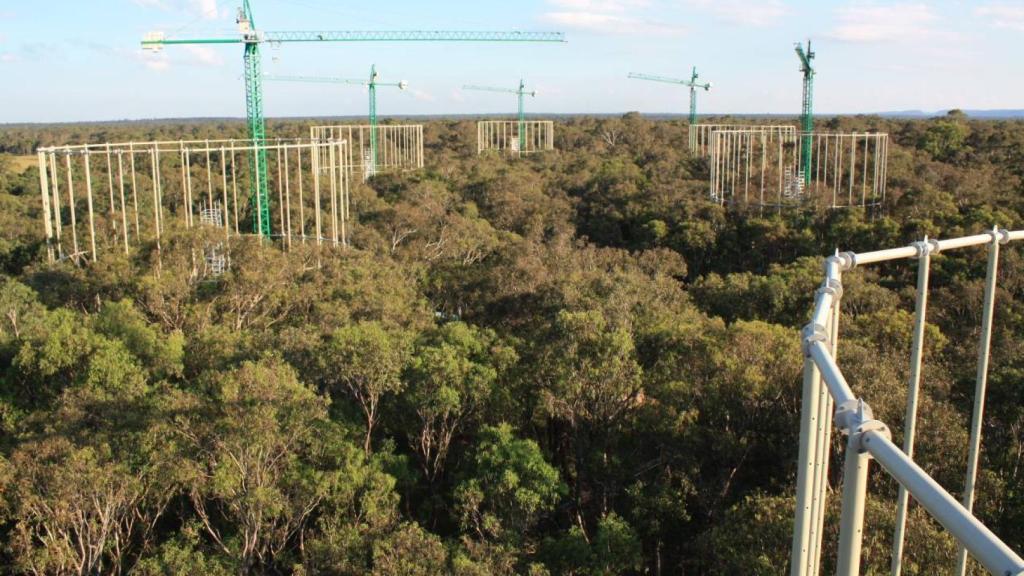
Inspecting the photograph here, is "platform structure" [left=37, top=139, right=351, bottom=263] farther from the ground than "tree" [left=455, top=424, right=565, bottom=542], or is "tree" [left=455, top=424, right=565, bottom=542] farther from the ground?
"platform structure" [left=37, top=139, right=351, bottom=263]

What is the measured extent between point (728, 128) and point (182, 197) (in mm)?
31617

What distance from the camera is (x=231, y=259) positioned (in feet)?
70.0

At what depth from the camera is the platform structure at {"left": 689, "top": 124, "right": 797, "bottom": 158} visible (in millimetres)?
49438

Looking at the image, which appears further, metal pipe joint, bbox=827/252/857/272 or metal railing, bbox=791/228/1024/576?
metal pipe joint, bbox=827/252/857/272

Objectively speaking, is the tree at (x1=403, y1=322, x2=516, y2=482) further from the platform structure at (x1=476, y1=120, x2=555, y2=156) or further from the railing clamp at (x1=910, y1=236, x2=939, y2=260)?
the platform structure at (x1=476, y1=120, x2=555, y2=156)

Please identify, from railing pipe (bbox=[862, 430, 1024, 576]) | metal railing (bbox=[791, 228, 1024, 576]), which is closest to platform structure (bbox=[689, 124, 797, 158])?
metal railing (bbox=[791, 228, 1024, 576])

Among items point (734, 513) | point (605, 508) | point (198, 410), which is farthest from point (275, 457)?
point (734, 513)

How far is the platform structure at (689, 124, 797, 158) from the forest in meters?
24.5

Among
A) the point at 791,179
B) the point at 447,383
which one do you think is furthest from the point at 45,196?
the point at 791,179

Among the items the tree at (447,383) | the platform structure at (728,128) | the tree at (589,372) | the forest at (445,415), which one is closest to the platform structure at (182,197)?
the forest at (445,415)

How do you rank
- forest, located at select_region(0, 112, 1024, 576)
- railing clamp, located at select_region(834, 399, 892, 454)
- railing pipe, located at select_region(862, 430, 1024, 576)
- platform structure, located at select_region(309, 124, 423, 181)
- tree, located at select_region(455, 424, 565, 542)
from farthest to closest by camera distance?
1. platform structure, located at select_region(309, 124, 423, 181)
2. tree, located at select_region(455, 424, 565, 542)
3. forest, located at select_region(0, 112, 1024, 576)
4. railing clamp, located at select_region(834, 399, 892, 454)
5. railing pipe, located at select_region(862, 430, 1024, 576)

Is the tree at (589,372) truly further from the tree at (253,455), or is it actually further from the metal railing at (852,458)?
the metal railing at (852,458)

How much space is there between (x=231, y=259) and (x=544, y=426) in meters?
9.02

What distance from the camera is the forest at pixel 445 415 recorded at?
1248cm
